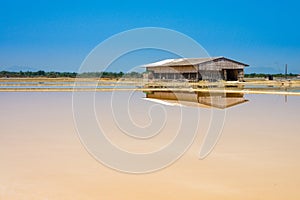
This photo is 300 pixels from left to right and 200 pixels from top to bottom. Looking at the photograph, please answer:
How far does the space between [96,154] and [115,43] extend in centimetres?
240

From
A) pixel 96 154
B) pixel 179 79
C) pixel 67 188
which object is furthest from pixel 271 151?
pixel 179 79

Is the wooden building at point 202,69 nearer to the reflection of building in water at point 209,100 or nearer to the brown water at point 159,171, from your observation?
the reflection of building in water at point 209,100

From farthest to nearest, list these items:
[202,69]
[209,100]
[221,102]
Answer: [202,69]
[209,100]
[221,102]

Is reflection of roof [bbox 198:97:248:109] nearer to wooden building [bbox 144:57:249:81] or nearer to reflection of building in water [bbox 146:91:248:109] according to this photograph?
reflection of building in water [bbox 146:91:248:109]

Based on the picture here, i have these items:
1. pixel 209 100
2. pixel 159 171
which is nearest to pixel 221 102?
pixel 209 100

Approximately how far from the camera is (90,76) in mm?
42906

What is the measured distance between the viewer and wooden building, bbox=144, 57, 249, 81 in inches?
977

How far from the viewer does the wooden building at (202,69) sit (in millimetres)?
24812

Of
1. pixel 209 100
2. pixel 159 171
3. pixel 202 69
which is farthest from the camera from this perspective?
pixel 202 69

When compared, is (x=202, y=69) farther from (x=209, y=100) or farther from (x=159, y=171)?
(x=159, y=171)

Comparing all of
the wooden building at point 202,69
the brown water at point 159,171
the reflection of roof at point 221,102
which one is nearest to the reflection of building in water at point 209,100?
the reflection of roof at point 221,102

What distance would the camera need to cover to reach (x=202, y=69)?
2483 centimetres

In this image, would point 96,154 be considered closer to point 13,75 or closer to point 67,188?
point 67,188

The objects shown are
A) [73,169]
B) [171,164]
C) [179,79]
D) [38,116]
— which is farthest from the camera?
[179,79]
